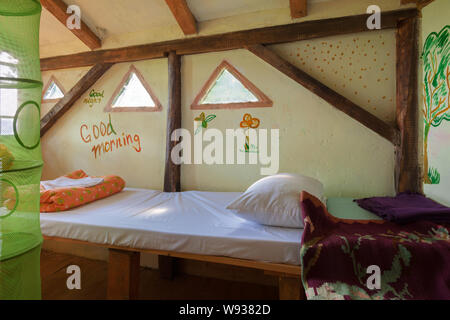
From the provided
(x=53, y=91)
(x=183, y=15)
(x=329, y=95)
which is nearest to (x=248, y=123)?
(x=329, y=95)

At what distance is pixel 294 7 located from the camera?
7.54 ft

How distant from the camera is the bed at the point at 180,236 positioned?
1436mm

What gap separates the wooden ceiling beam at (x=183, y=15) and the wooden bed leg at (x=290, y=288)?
94.1 inches

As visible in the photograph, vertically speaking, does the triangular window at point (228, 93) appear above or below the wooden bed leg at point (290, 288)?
above

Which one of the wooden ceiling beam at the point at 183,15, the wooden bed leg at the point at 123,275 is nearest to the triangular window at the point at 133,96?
the wooden ceiling beam at the point at 183,15

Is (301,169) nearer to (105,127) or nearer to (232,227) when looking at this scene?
(232,227)

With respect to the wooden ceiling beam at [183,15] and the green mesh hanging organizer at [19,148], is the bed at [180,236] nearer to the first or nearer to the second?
the green mesh hanging organizer at [19,148]

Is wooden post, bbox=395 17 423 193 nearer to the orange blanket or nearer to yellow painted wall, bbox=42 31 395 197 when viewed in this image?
yellow painted wall, bbox=42 31 395 197

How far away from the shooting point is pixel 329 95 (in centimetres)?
230

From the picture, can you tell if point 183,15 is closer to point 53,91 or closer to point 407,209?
point 53,91

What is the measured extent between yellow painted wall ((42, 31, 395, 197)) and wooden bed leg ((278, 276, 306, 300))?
1227 millimetres

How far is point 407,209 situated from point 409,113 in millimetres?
945
